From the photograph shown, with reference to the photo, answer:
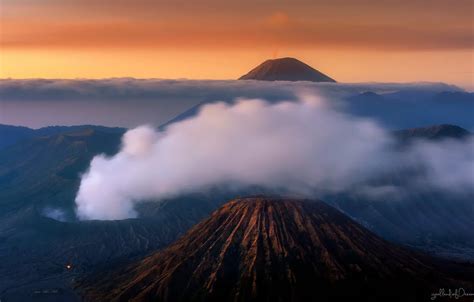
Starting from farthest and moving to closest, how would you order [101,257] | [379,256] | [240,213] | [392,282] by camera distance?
[101,257]
[240,213]
[379,256]
[392,282]

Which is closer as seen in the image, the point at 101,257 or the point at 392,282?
the point at 392,282

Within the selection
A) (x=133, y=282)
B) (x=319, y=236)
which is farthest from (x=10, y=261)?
(x=319, y=236)

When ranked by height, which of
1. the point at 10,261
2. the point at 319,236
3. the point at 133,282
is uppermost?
the point at 319,236

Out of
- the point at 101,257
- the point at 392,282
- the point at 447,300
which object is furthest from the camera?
the point at 101,257

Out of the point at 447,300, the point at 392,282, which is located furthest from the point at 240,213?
the point at 447,300

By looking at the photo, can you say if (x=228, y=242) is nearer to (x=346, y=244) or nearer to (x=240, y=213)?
(x=240, y=213)

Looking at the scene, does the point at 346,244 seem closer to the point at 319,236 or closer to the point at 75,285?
the point at 319,236

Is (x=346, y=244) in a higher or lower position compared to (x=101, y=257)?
higher
